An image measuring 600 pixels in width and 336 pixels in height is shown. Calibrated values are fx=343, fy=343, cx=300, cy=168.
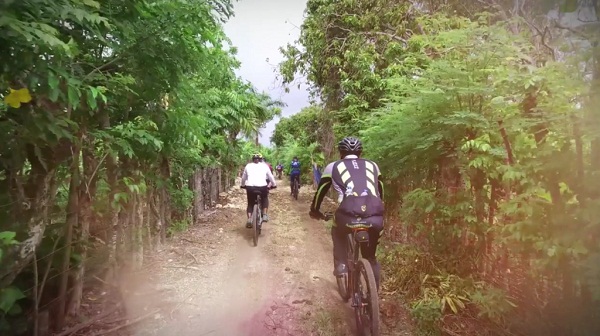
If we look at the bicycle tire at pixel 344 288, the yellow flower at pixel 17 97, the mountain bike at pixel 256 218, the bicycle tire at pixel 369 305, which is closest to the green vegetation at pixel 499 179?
the bicycle tire at pixel 344 288

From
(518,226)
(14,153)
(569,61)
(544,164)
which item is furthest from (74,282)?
(569,61)

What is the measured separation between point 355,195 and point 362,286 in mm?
960

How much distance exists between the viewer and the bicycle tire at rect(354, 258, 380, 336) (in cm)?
332

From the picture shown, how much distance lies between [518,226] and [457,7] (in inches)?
326

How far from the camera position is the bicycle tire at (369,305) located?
10.9ft

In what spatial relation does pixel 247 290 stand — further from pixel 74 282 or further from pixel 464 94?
pixel 464 94

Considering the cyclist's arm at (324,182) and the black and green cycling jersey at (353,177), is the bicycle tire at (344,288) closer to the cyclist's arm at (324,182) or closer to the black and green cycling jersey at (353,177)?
the cyclist's arm at (324,182)

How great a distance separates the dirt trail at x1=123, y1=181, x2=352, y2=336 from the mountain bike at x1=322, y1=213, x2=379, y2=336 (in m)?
0.42

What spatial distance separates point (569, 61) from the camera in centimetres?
290

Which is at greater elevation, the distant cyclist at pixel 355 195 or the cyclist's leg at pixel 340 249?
the distant cyclist at pixel 355 195

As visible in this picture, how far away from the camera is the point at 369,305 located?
11.2 ft

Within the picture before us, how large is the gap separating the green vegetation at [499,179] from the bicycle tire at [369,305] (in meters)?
0.78

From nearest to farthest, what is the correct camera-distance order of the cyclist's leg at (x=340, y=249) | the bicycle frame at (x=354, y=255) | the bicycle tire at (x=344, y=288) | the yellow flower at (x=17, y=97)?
1. the yellow flower at (x=17, y=97)
2. the bicycle frame at (x=354, y=255)
3. the cyclist's leg at (x=340, y=249)
4. the bicycle tire at (x=344, y=288)

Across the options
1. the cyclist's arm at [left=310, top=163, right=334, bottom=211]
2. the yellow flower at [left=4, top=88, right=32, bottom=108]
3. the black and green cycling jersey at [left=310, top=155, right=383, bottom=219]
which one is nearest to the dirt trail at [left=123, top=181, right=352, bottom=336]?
the cyclist's arm at [left=310, top=163, right=334, bottom=211]
